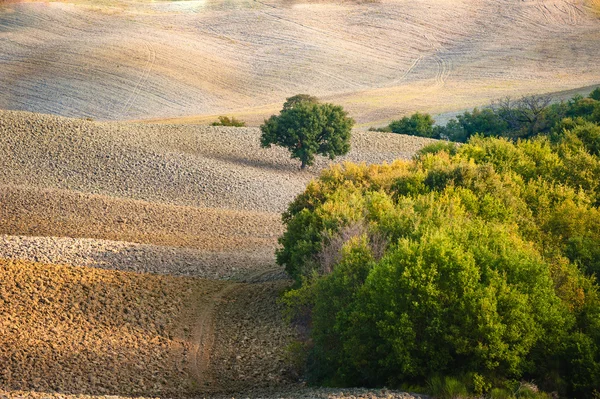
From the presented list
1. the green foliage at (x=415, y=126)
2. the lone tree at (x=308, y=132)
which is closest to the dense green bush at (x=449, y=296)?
the lone tree at (x=308, y=132)

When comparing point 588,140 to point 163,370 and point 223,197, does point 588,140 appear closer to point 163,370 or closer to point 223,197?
point 223,197

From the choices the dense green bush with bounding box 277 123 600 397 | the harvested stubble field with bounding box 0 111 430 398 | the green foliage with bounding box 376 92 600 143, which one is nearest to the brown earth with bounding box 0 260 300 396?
the harvested stubble field with bounding box 0 111 430 398

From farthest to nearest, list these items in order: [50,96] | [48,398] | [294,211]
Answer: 1. [50,96]
2. [294,211]
3. [48,398]

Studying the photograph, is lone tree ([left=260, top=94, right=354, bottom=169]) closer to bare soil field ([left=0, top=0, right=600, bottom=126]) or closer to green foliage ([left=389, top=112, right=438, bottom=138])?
green foliage ([left=389, top=112, right=438, bottom=138])

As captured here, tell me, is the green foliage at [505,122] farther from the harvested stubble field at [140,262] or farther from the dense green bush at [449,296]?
the dense green bush at [449,296]

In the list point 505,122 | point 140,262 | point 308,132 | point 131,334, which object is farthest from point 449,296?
point 505,122

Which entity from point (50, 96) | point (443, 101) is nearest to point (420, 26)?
point (443, 101)

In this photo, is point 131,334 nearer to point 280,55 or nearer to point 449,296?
point 449,296
